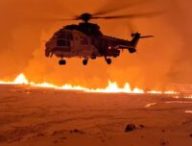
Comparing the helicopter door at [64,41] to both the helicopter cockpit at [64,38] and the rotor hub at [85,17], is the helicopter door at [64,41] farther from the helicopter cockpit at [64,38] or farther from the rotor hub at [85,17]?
the rotor hub at [85,17]

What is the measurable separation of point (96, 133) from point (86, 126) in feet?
8.69

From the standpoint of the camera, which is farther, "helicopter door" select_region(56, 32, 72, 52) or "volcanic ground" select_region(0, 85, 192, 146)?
"helicopter door" select_region(56, 32, 72, 52)

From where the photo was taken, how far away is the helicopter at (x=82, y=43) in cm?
2743

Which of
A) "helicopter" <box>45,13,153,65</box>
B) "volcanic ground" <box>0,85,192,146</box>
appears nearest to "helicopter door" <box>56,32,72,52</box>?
"helicopter" <box>45,13,153,65</box>

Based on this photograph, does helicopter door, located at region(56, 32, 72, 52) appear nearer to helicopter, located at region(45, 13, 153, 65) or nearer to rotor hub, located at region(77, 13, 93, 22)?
helicopter, located at region(45, 13, 153, 65)

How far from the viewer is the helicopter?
2743 cm

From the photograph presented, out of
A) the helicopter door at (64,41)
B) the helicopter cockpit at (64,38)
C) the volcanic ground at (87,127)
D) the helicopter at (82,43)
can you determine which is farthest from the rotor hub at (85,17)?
the volcanic ground at (87,127)

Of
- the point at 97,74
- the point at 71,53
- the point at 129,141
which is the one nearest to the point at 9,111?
the point at 71,53

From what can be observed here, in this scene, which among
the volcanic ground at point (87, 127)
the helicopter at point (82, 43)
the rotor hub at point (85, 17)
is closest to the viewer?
the volcanic ground at point (87, 127)

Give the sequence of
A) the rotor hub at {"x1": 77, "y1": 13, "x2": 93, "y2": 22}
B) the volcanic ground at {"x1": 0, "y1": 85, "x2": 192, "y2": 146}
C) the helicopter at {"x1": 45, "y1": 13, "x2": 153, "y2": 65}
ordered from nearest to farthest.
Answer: the volcanic ground at {"x1": 0, "y1": 85, "x2": 192, "y2": 146} → the helicopter at {"x1": 45, "y1": 13, "x2": 153, "y2": 65} → the rotor hub at {"x1": 77, "y1": 13, "x2": 93, "y2": 22}

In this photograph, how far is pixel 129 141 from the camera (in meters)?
15.6

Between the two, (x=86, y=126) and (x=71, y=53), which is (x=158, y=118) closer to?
(x=86, y=126)

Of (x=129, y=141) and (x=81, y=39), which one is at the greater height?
(x=81, y=39)

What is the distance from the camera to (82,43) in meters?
28.9
